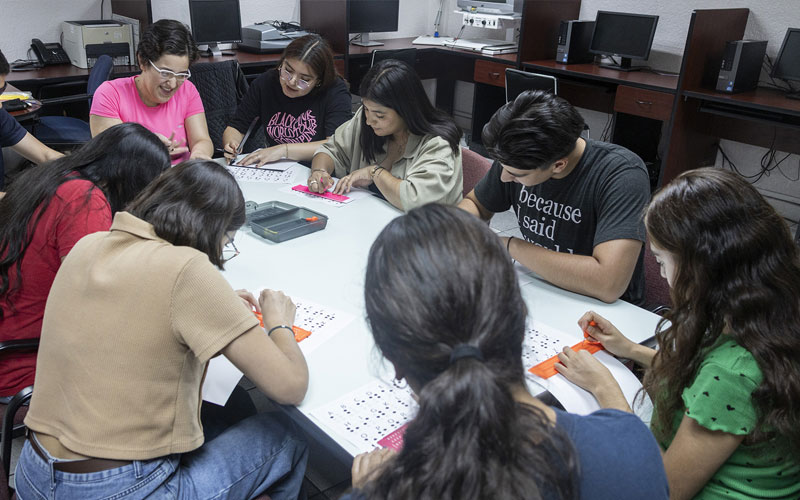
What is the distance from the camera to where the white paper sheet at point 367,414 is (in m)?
1.12

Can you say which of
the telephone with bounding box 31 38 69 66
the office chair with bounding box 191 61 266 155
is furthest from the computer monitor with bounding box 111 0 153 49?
the office chair with bounding box 191 61 266 155

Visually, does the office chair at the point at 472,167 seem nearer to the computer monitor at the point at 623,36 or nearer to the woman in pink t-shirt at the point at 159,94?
the woman in pink t-shirt at the point at 159,94

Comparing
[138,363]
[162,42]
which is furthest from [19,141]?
[138,363]

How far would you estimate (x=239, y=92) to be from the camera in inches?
141

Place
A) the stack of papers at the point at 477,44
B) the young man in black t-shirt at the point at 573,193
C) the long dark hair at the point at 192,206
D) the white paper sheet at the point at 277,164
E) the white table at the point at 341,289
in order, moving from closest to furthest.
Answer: the long dark hair at the point at 192,206 < the white table at the point at 341,289 < the young man in black t-shirt at the point at 573,193 < the white paper sheet at the point at 277,164 < the stack of papers at the point at 477,44

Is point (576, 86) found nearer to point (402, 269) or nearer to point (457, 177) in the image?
point (457, 177)

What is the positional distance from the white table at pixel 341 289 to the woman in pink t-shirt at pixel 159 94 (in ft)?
2.18

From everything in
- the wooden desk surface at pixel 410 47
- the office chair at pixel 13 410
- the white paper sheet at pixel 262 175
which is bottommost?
the office chair at pixel 13 410

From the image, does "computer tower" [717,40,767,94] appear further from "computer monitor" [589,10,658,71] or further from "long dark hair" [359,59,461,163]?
"long dark hair" [359,59,461,163]

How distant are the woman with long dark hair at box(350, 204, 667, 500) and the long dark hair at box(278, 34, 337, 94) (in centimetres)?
205

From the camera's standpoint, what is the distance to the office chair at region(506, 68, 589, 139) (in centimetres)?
395

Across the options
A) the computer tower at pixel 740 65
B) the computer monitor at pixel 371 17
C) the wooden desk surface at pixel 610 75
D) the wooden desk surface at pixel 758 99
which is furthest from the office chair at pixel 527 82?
the computer monitor at pixel 371 17

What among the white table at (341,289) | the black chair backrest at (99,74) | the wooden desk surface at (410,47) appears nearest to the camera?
the white table at (341,289)

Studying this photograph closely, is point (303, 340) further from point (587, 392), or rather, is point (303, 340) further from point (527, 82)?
point (527, 82)
